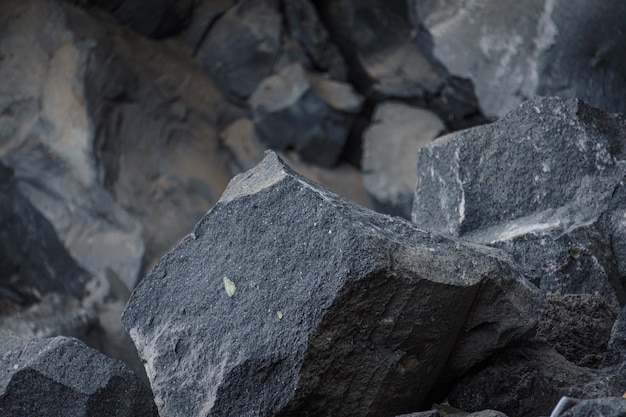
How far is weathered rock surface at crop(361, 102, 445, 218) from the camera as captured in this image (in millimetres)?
5141

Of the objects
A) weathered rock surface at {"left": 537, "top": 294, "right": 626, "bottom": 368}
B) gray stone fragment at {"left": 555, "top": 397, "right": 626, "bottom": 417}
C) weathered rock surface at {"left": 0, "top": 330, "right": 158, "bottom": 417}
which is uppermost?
gray stone fragment at {"left": 555, "top": 397, "right": 626, "bottom": 417}

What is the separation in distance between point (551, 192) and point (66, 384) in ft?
3.32

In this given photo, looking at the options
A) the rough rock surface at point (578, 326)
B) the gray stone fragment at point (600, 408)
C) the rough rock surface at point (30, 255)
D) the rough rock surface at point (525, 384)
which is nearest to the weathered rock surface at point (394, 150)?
the rough rock surface at point (30, 255)

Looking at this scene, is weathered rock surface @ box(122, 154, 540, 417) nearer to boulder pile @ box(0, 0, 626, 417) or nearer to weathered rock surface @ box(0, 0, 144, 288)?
boulder pile @ box(0, 0, 626, 417)

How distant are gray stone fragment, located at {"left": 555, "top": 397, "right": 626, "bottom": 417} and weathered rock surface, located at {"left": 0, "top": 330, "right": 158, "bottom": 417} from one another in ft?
2.51

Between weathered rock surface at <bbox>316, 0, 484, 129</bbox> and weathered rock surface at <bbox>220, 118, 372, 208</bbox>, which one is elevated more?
weathered rock surface at <bbox>316, 0, 484, 129</bbox>

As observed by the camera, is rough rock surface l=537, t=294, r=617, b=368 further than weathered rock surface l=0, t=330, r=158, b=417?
Yes

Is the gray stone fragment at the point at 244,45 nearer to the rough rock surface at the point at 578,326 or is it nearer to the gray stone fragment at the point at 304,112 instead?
the gray stone fragment at the point at 304,112

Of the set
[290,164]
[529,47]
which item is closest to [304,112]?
[290,164]

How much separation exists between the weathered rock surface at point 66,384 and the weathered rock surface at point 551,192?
77 cm

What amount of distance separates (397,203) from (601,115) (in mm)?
3166

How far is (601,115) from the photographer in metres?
1.97

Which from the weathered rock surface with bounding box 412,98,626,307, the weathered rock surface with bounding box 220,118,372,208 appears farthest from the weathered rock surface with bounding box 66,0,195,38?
the weathered rock surface with bounding box 412,98,626,307

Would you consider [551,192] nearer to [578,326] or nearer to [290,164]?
[578,326]
